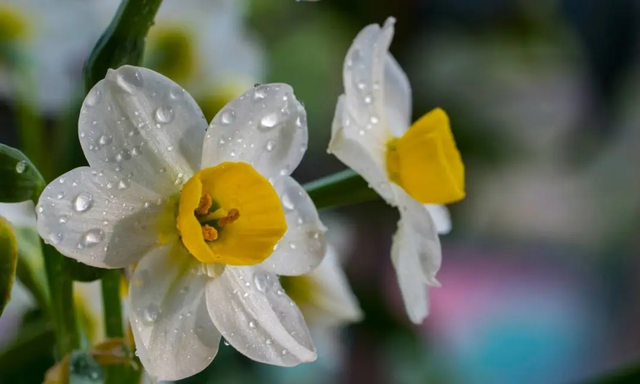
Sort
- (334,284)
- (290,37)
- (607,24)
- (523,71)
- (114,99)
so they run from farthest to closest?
(607,24), (523,71), (290,37), (334,284), (114,99)

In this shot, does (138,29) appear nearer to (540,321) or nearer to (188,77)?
(188,77)

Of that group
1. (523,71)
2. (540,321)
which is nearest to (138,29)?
(523,71)

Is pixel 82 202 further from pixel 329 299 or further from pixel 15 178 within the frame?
pixel 329 299

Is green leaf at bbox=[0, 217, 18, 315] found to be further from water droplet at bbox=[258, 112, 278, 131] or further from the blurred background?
the blurred background

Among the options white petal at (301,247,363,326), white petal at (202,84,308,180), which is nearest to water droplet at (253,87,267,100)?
white petal at (202,84,308,180)

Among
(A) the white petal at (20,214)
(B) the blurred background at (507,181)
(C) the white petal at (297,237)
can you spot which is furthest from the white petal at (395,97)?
(B) the blurred background at (507,181)

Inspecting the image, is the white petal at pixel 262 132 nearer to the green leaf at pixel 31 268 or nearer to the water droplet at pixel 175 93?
the water droplet at pixel 175 93
